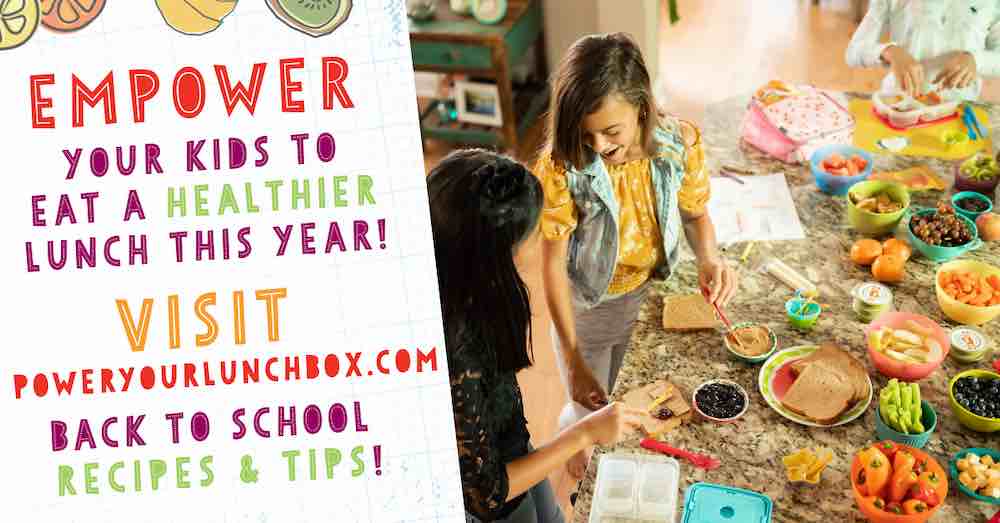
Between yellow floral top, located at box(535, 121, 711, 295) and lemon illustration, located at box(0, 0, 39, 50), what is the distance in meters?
1.11

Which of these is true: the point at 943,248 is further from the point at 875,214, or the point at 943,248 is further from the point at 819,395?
the point at 819,395

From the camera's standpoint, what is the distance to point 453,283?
1.45 meters

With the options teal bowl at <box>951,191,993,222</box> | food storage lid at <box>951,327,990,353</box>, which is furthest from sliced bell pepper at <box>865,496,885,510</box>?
teal bowl at <box>951,191,993,222</box>

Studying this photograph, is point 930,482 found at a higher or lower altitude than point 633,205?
lower

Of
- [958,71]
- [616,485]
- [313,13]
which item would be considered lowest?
[616,485]

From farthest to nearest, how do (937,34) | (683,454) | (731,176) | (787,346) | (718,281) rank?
(937,34)
(731,176)
(718,281)
(787,346)
(683,454)

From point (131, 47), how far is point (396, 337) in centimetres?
43

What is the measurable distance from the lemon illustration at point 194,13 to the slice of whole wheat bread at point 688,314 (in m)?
1.27

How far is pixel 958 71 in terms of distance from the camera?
252 cm

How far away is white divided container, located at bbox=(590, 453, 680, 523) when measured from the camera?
5.12ft

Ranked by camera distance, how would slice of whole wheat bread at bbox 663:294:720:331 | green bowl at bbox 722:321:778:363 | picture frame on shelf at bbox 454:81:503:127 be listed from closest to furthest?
green bowl at bbox 722:321:778:363
slice of whole wheat bread at bbox 663:294:720:331
picture frame on shelf at bbox 454:81:503:127

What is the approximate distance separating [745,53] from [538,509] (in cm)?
395

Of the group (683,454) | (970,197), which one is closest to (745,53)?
(970,197)

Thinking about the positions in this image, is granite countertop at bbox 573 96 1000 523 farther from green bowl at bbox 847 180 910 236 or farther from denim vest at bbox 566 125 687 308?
denim vest at bbox 566 125 687 308
